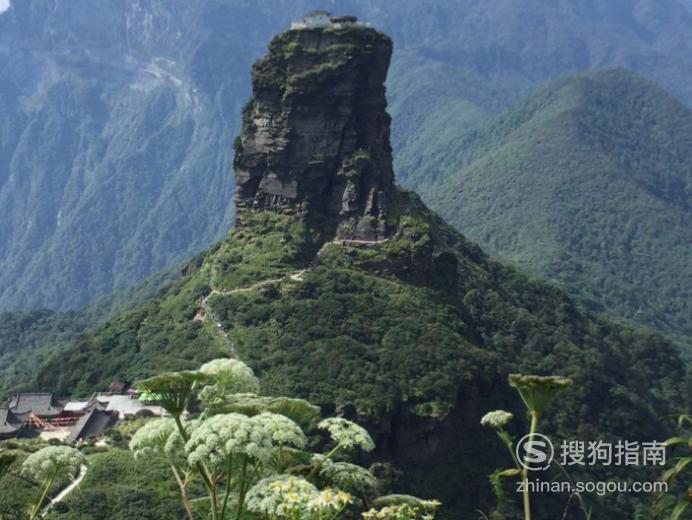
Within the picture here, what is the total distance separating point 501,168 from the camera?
567 feet

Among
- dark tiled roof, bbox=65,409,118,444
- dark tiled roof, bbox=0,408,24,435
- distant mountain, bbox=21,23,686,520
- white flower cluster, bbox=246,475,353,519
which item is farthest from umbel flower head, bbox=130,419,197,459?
dark tiled roof, bbox=0,408,24,435

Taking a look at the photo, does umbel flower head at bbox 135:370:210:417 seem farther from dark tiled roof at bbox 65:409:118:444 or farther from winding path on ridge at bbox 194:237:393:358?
winding path on ridge at bbox 194:237:393:358

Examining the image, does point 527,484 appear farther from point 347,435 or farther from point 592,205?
point 592,205

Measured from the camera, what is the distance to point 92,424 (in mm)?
54844

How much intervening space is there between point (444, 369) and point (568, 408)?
990 cm

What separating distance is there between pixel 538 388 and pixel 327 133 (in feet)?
177

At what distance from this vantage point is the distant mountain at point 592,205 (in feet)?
447

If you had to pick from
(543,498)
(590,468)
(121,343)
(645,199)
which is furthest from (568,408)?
(645,199)

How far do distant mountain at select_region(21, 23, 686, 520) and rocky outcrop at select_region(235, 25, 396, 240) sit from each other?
0.09 metres

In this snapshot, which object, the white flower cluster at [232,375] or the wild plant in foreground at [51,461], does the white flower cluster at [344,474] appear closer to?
the white flower cluster at [232,375]

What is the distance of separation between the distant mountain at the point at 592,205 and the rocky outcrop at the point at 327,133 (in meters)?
53.1

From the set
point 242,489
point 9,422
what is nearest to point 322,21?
point 9,422

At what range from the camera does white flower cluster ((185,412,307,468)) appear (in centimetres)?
1570

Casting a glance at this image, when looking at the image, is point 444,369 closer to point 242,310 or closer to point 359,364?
point 359,364
